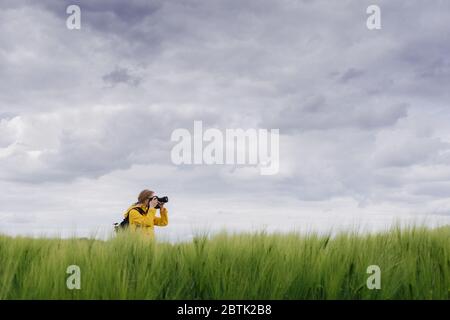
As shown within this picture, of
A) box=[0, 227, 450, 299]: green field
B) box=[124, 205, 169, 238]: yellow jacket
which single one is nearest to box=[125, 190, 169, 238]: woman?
box=[124, 205, 169, 238]: yellow jacket

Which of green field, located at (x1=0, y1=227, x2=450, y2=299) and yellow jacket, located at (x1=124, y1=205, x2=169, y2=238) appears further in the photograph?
yellow jacket, located at (x1=124, y1=205, x2=169, y2=238)

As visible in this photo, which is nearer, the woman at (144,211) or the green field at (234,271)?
the green field at (234,271)

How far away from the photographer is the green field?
4.02 metres

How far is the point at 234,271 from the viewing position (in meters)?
4.33

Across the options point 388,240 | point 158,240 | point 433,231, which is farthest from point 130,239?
point 433,231

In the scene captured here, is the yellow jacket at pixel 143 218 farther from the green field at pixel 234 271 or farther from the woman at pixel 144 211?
the green field at pixel 234 271

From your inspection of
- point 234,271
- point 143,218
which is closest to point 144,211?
point 143,218

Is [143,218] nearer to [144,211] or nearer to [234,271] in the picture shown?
[144,211]

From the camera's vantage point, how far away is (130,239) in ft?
17.8

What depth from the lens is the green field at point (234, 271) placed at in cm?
402

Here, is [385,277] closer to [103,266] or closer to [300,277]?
[300,277]

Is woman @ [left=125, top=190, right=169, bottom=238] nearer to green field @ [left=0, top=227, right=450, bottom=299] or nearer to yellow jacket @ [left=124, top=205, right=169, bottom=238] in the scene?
yellow jacket @ [left=124, top=205, right=169, bottom=238]

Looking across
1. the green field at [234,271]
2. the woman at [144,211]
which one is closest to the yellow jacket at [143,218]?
the woman at [144,211]
